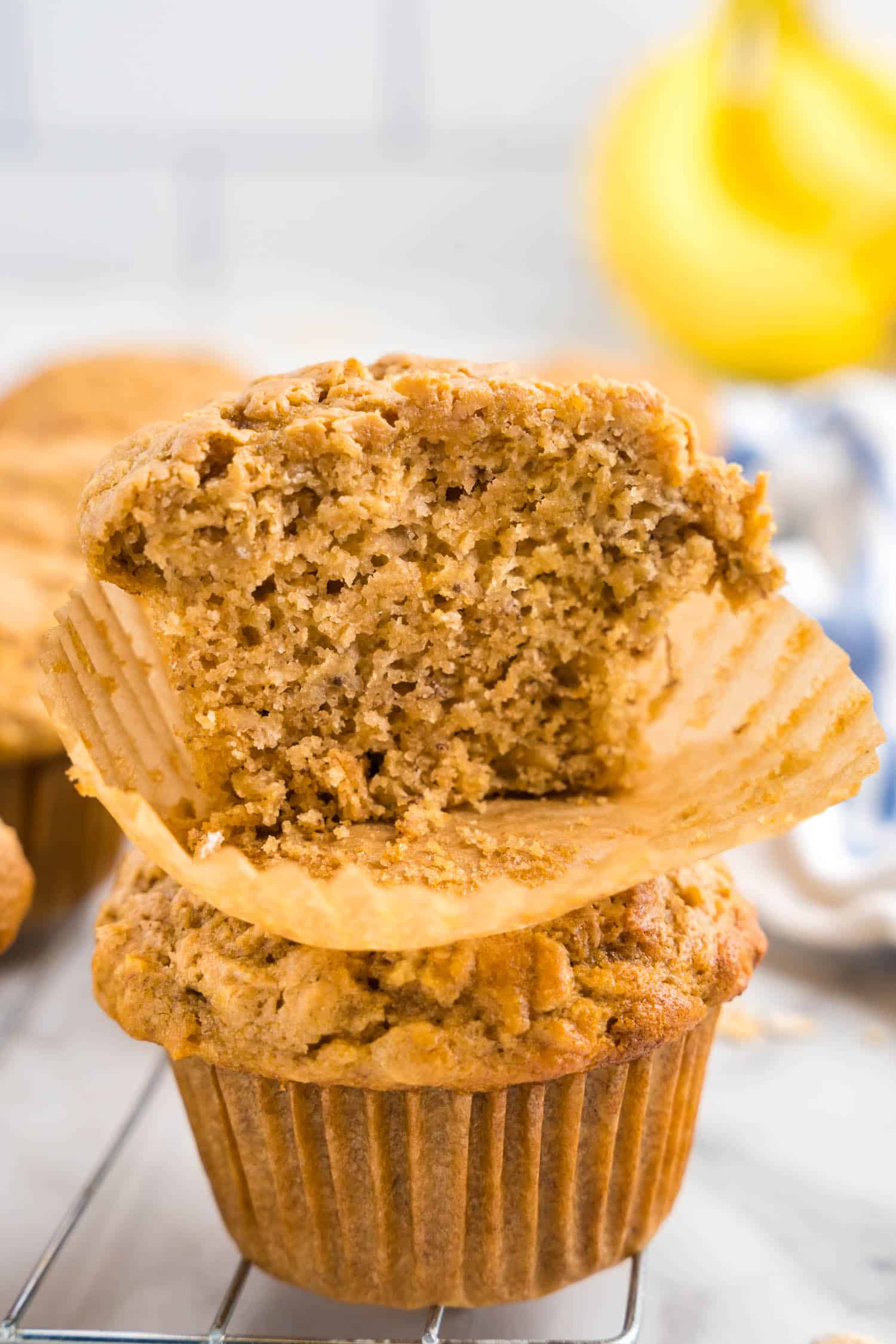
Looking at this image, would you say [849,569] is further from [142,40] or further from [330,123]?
[142,40]

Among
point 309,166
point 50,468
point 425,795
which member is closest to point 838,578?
point 50,468

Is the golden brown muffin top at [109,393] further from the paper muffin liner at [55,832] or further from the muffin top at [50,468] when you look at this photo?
the paper muffin liner at [55,832]

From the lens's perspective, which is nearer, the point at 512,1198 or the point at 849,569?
the point at 512,1198

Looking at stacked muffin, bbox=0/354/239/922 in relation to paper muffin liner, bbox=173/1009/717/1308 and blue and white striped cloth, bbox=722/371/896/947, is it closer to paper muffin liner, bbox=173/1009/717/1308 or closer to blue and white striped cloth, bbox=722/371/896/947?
paper muffin liner, bbox=173/1009/717/1308

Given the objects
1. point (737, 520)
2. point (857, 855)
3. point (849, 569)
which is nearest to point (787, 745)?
point (737, 520)

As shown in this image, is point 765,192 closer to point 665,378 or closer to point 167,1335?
point 665,378

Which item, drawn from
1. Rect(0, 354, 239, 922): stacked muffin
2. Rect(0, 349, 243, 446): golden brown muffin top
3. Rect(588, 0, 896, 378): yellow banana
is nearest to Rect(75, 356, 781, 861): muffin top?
Rect(0, 354, 239, 922): stacked muffin
